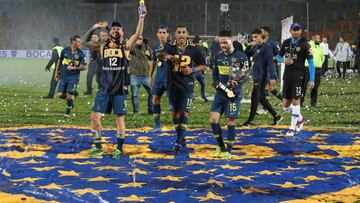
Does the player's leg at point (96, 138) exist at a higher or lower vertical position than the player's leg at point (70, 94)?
lower

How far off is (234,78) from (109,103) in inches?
82.1

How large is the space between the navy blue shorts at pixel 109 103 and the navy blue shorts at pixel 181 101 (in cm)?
126

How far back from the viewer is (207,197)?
669cm

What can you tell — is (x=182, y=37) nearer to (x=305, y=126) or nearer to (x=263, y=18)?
(x=305, y=126)

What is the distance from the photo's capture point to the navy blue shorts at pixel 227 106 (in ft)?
30.9

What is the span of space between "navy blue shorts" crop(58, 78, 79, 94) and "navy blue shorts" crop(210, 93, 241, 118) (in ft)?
22.0

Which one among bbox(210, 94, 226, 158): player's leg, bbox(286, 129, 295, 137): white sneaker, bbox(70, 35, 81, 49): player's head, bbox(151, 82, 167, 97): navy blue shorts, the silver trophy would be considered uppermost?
bbox(70, 35, 81, 49): player's head

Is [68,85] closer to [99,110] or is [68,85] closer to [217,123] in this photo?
[99,110]

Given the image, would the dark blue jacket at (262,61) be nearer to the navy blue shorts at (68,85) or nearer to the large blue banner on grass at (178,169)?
the large blue banner on grass at (178,169)

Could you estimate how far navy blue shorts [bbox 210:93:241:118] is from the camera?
941 cm

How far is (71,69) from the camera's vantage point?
15.3 meters

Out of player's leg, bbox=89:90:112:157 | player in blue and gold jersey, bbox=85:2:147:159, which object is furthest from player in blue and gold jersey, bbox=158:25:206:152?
player's leg, bbox=89:90:112:157

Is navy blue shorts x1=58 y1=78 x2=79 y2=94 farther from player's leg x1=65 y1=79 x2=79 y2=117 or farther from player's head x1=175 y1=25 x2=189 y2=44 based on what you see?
player's head x1=175 y1=25 x2=189 y2=44

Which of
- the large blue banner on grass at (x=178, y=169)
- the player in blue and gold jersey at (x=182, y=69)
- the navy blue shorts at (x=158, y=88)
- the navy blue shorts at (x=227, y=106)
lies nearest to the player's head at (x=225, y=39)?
the navy blue shorts at (x=227, y=106)
